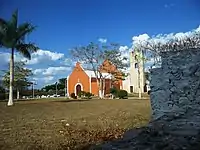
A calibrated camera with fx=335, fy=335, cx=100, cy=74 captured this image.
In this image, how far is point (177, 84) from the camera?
762 cm

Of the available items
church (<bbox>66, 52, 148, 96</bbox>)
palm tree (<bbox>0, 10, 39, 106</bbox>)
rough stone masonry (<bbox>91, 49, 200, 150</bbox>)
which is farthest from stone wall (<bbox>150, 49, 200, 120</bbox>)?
church (<bbox>66, 52, 148, 96</bbox>)

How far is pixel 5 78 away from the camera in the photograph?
1887 inches

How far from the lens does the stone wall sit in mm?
7367

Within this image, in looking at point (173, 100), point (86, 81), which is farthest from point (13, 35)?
point (86, 81)

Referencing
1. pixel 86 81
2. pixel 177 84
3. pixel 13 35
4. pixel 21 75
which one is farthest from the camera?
pixel 86 81

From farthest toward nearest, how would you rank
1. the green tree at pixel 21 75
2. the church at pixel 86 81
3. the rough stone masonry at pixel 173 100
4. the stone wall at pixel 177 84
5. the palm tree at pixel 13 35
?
the church at pixel 86 81
the green tree at pixel 21 75
the palm tree at pixel 13 35
the stone wall at pixel 177 84
the rough stone masonry at pixel 173 100

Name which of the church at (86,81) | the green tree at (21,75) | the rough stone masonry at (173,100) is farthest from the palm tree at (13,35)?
the church at (86,81)

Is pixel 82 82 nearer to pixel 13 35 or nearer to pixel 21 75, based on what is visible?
pixel 21 75

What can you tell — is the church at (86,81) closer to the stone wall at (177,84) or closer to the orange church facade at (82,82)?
the orange church facade at (82,82)

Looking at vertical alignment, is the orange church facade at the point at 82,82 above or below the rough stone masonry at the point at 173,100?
above

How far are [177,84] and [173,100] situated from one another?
38 centimetres

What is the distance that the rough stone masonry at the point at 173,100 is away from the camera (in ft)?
19.8

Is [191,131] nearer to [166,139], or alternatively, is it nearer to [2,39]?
[166,139]

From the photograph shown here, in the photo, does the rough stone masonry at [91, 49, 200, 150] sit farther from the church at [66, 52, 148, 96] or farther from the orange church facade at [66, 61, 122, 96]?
the orange church facade at [66, 61, 122, 96]
